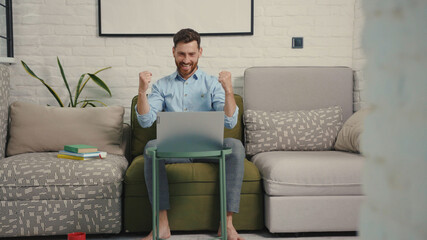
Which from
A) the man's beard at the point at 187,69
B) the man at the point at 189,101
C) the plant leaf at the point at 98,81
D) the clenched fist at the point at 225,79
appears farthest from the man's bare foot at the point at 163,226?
the plant leaf at the point at 98,81

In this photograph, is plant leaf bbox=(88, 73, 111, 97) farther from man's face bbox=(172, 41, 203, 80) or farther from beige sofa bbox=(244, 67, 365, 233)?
beige sofa bbox=(244, 67, 365, 233)

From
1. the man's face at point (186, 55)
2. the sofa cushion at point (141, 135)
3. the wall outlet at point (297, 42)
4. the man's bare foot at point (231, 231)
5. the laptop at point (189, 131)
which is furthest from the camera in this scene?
the wall outlet at point (297, 42)

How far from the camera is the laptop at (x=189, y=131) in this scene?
1.89 meters

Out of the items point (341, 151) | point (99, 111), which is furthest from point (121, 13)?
point (341, 151)

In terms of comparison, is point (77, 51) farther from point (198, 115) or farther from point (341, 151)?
point (341, 151)

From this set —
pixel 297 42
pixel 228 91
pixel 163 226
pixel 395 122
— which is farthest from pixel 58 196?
pixel 395 122

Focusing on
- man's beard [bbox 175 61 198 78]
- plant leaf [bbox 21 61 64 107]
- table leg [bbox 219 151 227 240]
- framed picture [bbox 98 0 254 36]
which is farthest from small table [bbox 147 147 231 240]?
framed picture [bbox 98 0 254 36]

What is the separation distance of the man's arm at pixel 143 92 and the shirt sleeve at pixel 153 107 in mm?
33

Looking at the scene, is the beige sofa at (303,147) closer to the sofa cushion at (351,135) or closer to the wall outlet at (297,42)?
the sofa cushion at (351,135)

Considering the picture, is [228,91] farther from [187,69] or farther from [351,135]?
[351,135]

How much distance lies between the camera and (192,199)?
7.65 ft

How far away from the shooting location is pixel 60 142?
2680 millimetres

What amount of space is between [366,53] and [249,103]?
2.76 m

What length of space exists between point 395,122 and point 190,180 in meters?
2.12
